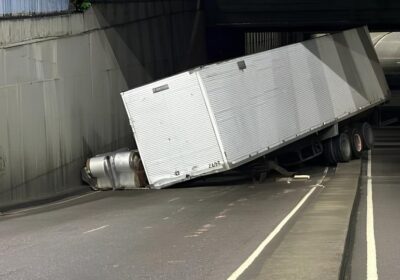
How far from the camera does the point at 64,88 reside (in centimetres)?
2036

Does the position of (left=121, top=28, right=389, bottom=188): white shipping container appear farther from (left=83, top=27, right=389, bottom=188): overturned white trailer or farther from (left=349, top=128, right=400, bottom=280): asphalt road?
(left=349, top=128, right=400, bottom=280): asphalt road

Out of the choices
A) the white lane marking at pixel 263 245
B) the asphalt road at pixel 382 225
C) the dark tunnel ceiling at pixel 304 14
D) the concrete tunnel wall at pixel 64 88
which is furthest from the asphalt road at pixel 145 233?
the dark tunnel ceiling at pixel 304 14

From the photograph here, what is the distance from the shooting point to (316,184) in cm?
1995

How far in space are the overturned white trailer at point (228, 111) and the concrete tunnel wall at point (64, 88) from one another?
7.97 feet

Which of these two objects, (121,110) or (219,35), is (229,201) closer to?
(121,110)

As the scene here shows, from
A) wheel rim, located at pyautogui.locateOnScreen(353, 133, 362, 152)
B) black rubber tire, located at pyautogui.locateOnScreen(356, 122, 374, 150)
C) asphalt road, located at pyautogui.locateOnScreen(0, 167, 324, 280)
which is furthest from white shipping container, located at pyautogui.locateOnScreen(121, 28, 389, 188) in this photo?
black rubber tire, located at pyautogui.locateOnScreen(356, 122, 374, 150)

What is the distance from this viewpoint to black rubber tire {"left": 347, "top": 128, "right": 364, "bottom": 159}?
26.8 meters

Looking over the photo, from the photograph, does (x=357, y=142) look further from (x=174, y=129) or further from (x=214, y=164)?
(x=174, y=129)

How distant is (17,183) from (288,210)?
25.8 feet

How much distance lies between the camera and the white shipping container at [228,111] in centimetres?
1880

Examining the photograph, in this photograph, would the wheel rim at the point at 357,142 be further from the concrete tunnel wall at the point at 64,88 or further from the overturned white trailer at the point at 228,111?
the concrete tunnel wall at the point at 64,88

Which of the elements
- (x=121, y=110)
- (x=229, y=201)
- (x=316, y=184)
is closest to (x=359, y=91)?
(x=316, y=184)

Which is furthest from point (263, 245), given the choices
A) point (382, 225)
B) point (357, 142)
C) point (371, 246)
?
point (357, 142)

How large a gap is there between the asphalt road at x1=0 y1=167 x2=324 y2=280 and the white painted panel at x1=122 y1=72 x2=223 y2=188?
2.64 ft
